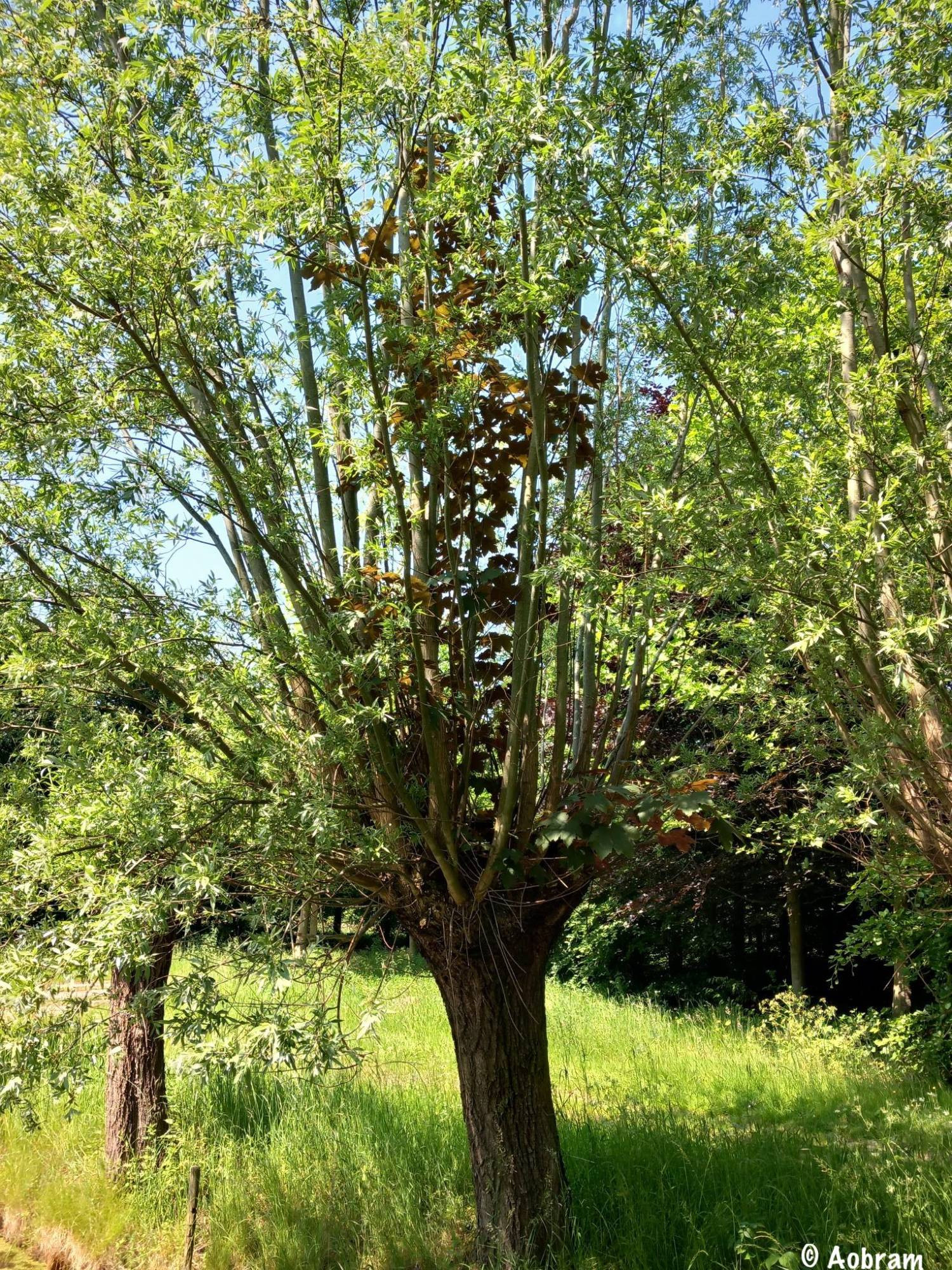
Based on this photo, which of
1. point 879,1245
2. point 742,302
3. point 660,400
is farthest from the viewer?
point 660,400

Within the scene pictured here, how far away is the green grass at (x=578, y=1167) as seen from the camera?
12.9 feet

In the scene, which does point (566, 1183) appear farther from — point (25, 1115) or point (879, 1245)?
point (25, 1115)

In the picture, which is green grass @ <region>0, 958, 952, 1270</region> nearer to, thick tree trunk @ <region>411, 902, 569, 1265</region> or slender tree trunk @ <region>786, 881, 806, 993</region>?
thick tree trunk @ <region>411, 902, 569, 1265</region>

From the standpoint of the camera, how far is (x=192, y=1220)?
441 centimetres

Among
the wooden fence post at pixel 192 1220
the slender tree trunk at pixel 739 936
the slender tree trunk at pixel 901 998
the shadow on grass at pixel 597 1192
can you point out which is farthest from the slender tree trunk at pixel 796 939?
the wooden fence post at pixel 192 1220

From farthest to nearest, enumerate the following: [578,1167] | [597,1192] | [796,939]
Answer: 1. [796,939]
2. [578,1167]
3. [597,1192]

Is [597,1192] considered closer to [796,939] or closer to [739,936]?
[796,939]

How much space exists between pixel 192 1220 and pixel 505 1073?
1873 mm

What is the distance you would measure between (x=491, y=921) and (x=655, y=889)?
6.91 m

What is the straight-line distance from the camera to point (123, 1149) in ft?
17.9

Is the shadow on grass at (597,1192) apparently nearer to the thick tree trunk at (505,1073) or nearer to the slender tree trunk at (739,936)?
the thick tree trunk at (505,1073)

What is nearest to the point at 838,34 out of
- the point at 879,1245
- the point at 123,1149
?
the point at 879,1245

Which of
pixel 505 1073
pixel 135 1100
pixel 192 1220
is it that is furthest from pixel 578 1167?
pixel 135 1100

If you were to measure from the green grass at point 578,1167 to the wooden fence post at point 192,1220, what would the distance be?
0.16 m
